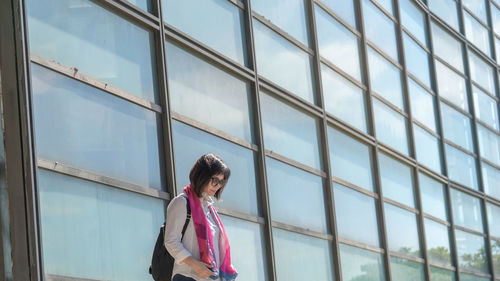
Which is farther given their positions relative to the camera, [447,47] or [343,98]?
[447,47]

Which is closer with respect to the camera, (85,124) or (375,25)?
(85,124)

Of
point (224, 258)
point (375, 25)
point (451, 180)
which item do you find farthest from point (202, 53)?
point (451, 180)

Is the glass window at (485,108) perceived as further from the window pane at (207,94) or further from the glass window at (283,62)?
the window pane at (207,94)

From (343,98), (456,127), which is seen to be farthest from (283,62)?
(456,127)

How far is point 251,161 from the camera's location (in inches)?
460

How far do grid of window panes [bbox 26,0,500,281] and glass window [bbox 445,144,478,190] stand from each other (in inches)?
2.4

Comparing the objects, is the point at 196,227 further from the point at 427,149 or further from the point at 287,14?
the point at 427,149

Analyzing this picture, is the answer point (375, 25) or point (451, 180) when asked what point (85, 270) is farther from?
point (451, 180)

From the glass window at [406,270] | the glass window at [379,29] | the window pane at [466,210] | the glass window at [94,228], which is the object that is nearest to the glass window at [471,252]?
the window pane at [466,210]

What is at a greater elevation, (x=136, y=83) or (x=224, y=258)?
(x=136, y=83)

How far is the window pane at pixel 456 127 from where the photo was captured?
67.5 feet

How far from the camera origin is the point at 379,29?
693 inches

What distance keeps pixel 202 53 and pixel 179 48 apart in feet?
1.50

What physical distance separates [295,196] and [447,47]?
9.93 meters
